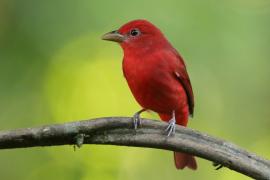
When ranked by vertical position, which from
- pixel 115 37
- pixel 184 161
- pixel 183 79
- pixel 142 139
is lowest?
pixel 184 161

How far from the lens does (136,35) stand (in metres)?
4.19

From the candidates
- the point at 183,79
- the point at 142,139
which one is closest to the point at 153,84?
the point at 183,79

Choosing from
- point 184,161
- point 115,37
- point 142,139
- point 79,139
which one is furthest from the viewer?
point 115,37

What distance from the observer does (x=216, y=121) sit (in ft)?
16.3

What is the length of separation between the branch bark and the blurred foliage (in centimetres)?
175

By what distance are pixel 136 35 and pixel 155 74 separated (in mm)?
570

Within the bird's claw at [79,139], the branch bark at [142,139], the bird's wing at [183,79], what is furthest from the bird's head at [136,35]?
the bird's claw at [79,139]

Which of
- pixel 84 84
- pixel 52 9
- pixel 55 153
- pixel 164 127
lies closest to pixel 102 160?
pixel 55 153

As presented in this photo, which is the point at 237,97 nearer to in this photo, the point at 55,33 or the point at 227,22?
the point at 227,22

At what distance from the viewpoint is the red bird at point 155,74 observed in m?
3.68

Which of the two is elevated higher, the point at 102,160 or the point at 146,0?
the point at 146,0

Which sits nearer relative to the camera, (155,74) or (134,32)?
(155,74)

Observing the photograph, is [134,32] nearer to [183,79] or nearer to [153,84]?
[183,79]

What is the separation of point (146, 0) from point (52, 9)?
25.8 inches
